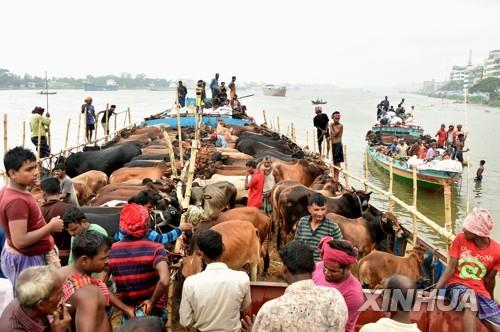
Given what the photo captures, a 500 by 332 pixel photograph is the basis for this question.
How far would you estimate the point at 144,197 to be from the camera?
17.1 feet

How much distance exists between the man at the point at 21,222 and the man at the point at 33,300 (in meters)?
1.03

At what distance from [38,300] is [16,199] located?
51.5 inches

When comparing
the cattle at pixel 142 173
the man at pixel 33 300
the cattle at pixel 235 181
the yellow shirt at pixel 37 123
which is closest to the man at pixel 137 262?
the man at pixel 33 300

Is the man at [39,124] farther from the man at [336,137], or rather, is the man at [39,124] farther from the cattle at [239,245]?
the man at [336,137]

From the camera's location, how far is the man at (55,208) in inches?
195

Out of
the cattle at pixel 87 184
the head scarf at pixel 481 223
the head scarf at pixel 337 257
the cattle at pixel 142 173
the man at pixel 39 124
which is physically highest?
the man at pixel 39 124

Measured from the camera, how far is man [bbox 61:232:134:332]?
10.2ft

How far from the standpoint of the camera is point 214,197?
27.7ft

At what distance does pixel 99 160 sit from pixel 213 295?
391 inches

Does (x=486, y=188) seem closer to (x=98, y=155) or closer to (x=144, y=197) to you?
(x=98, y=155)

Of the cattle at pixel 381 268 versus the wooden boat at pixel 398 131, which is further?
the wooden boat at pixel 398 131

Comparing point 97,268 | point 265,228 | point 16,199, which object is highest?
point 16,199

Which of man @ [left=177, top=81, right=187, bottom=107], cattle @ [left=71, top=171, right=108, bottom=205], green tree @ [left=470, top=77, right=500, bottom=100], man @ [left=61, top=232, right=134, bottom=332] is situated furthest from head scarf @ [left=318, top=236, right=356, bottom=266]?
green tree @ [left=470, top=77, right=500, bottom=100]

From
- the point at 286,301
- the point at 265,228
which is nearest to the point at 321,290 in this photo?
the point at 286,301
